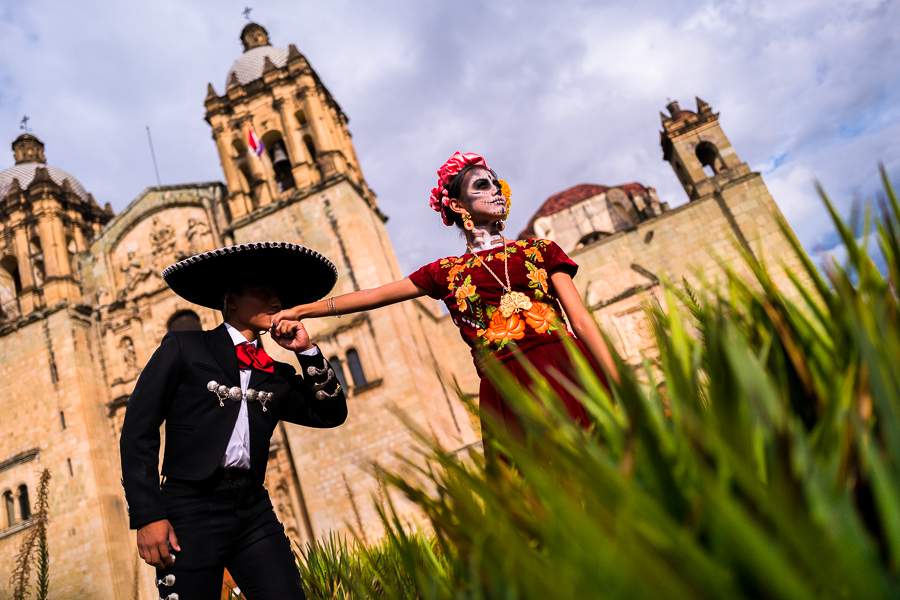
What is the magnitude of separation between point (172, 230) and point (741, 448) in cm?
1903

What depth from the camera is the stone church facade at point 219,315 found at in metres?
13.7

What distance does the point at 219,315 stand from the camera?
53.7ft

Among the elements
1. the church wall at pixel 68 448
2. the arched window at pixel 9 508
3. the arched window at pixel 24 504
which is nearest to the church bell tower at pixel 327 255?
the church wall at pixel 68 448

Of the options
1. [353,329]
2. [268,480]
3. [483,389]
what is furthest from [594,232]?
[483,389]

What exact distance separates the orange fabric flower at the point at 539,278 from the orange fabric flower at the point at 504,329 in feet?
0.60

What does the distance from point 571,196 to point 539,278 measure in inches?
791

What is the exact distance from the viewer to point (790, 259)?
15609 millimetres

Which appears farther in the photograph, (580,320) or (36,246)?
(36,246)

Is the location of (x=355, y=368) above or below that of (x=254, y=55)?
below

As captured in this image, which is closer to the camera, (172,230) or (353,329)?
(353,329)

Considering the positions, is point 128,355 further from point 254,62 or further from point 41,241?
point 254,62

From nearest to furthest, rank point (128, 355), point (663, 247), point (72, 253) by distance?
point (663, 247), point (128, 355), point (72, 253)

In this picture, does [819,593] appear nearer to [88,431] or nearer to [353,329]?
[353,329]

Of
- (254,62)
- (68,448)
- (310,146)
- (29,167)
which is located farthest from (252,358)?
(29,167)
